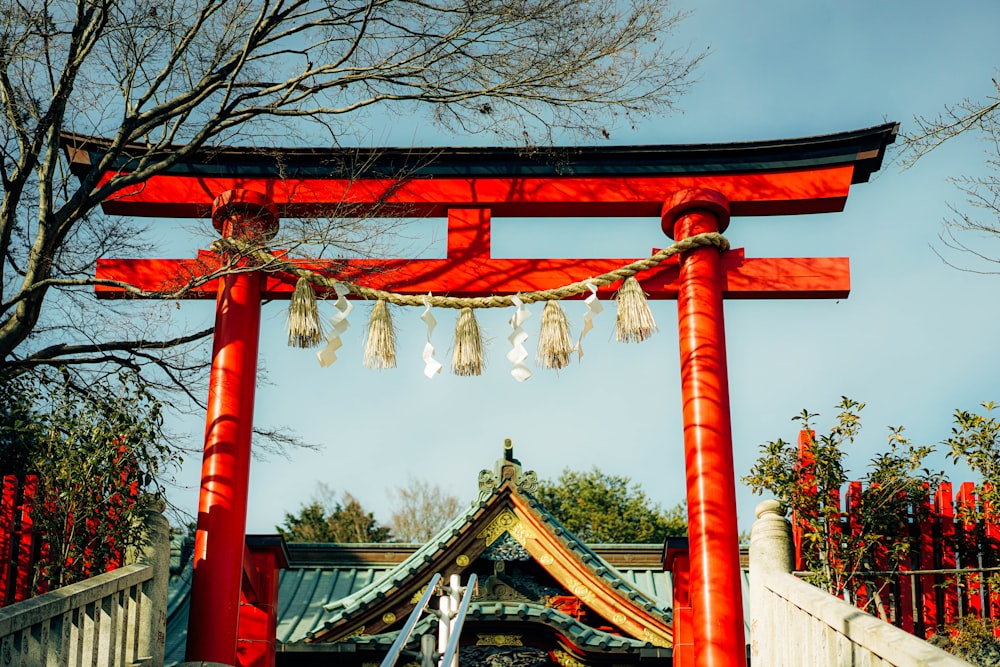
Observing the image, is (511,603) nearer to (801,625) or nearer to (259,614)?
(259,614)

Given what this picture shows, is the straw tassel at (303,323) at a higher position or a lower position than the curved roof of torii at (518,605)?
higher

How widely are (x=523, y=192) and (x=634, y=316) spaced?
4.03ft

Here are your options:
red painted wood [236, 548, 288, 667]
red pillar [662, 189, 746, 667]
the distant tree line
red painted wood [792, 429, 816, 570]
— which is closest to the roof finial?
red painted wood [236, 548, 288, 667]

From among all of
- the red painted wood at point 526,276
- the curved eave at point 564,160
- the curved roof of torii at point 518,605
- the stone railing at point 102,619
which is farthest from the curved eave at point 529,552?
the curved eave at point 564,160

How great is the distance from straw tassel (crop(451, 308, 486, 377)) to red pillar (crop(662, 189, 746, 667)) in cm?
119

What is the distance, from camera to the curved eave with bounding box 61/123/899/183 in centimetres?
727

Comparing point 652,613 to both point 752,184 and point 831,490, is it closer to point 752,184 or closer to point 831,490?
point 831,490

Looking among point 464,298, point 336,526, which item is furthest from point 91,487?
point 336,526

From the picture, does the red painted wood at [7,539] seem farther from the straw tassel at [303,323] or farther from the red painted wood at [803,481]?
the red painted wood at [803,481]

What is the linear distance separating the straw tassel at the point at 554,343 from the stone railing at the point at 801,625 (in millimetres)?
1380

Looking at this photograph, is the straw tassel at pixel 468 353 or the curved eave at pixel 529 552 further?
the curved eave at pixel 529 552

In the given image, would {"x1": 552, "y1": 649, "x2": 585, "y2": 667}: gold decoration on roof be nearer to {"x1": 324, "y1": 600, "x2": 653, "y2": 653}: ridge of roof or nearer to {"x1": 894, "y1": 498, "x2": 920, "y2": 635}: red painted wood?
{"x1": 324, "y1": 600, "x2": 653, "y2": 653}: ridge of roof

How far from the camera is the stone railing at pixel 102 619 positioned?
4.42 m

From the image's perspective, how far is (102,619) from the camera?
5297 millimetres
